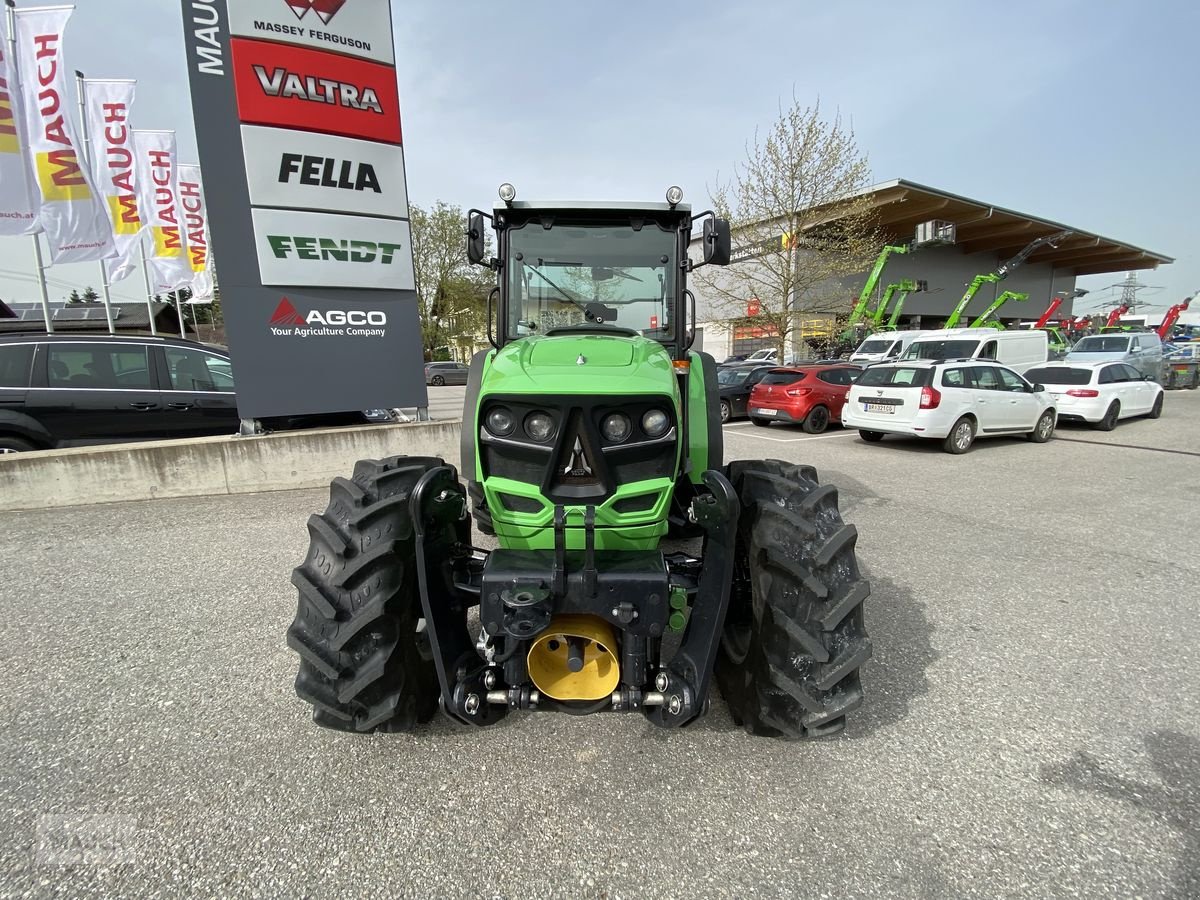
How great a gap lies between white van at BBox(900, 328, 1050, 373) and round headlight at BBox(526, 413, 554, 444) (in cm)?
1707

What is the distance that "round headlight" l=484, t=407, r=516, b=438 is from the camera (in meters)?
2.32

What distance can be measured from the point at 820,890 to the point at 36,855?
2.70 meters

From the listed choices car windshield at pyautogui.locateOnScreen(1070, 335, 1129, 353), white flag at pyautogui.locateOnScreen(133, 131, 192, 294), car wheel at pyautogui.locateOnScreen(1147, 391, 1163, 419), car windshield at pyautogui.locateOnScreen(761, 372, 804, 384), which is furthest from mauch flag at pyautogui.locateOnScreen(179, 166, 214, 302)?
car windshield at pyautogui.locateOnScreen(1070, 335, 1129, 353)

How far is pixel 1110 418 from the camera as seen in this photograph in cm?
1201

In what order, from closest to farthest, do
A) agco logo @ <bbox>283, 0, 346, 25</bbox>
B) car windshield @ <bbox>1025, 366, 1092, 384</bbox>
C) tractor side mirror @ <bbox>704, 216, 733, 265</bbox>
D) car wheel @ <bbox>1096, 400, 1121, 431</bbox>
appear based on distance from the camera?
tractor side mirror @ <bbox>704, 216, 733, 265</bbox> < agco logo @ <bbox>283, 0, 346, 25</bbox> < car wheel @ <bbox>1096, 400, 1121, 431</bbox> < car windshield @ <bbox>1025, 366, 1092, 384</bbox>

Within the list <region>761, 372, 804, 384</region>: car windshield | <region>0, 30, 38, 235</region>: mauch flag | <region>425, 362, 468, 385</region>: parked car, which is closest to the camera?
<region>0, 30, 38, 235</region>: mauch flag

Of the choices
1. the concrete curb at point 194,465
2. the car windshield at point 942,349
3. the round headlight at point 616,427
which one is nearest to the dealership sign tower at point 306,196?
the concrete curb at point 194,465

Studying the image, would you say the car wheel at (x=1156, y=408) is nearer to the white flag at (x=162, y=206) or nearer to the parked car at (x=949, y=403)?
the parked car at (x=949, y=403)

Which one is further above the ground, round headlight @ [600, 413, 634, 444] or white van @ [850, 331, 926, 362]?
white van @ [850, 331, 926, 362]

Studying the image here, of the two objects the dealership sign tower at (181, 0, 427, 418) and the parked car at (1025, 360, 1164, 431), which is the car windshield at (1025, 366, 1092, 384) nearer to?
the parked car at (1025, 360, 1164, 431)

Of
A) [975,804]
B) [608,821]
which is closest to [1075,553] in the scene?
[975,804]

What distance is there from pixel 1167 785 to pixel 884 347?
2096cm

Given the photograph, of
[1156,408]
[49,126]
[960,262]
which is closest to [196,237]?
[49,126]

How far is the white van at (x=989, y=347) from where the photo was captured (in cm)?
1559
